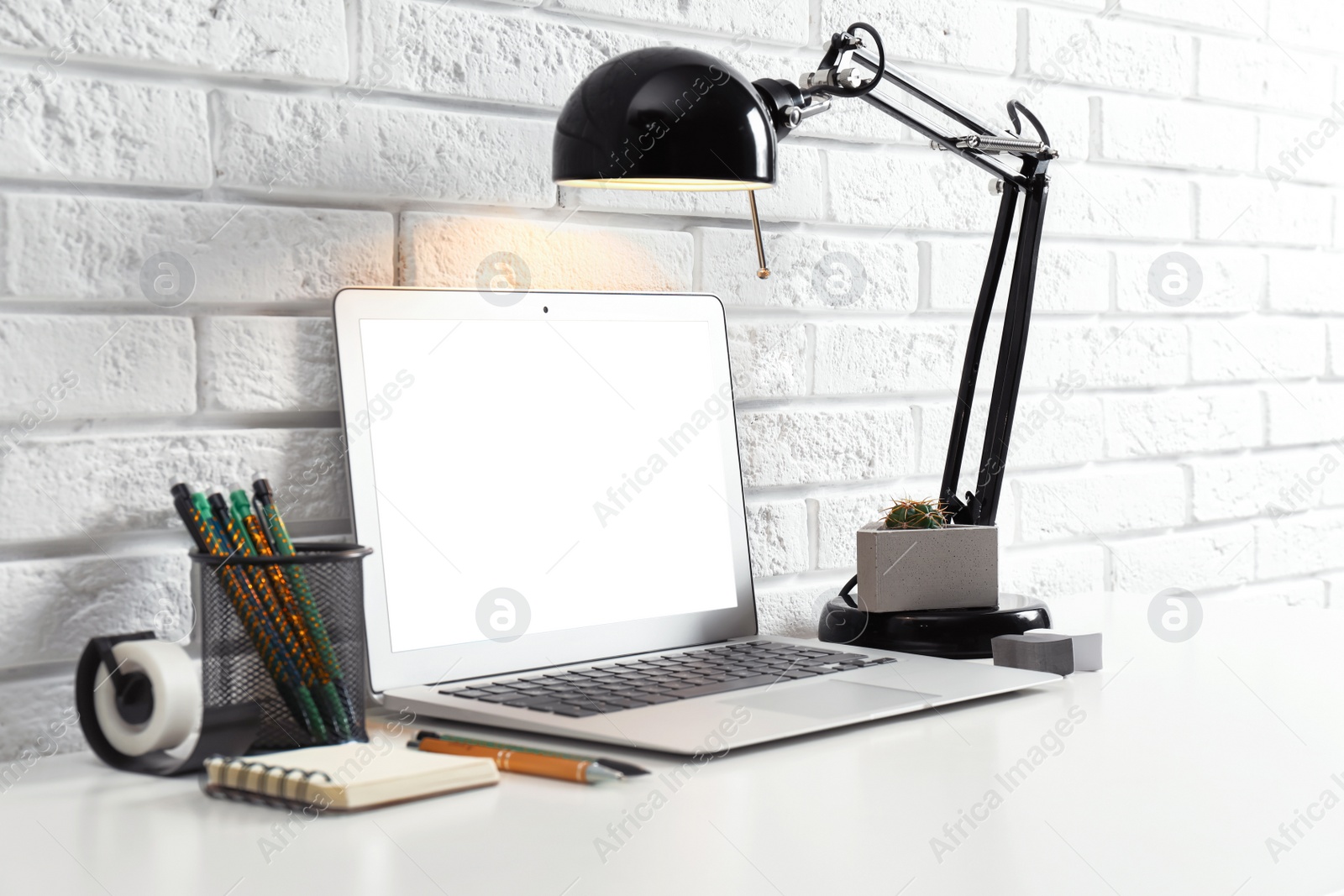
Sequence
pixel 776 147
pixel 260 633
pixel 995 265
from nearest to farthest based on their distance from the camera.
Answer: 1. pixel 260 633
2. pixel 776 147
3. pixel 995 265

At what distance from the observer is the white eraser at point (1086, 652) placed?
3.20 feet

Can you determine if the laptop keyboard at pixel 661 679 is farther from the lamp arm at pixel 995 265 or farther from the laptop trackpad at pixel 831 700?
the lamp arm at pixel 995 265

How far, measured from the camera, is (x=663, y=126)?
88 cm

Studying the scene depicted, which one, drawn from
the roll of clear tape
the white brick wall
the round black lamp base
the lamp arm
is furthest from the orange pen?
the lamp arm

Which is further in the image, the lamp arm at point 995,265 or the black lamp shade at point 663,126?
the lamp arm at point 995,265

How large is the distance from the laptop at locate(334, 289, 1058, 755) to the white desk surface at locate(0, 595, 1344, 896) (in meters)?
0.07

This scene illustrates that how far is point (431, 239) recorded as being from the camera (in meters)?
0.99

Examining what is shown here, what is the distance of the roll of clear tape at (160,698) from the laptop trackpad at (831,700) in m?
0.32

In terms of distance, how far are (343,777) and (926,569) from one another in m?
0.53

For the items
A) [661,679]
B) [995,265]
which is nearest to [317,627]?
[661,679]

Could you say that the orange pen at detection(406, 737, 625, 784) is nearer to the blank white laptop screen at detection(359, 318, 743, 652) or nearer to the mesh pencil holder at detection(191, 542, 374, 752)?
the mesh pencil holder at detection(191, 542, 374, 752)

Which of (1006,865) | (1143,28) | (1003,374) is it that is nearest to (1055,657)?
(1003,374)

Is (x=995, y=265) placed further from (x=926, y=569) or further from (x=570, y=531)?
(x=570, y=531)

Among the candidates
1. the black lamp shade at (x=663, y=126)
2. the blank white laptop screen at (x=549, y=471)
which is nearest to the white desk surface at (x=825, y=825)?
the blank white laptop screen at (x=549, y=471)
